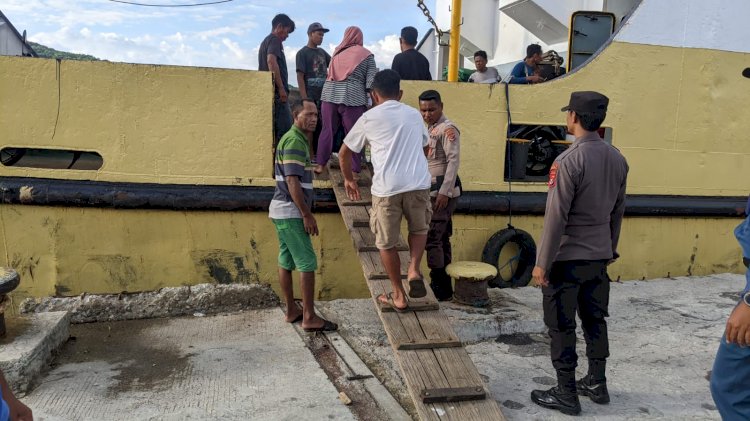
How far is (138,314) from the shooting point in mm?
4438

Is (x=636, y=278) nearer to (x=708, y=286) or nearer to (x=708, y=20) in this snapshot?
(x=708, y=286)

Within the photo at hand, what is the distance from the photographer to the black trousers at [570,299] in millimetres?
2936

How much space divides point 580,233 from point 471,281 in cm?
155

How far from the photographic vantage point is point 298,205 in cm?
378

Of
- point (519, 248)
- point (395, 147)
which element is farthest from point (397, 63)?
point (395, 147)

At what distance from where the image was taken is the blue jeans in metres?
2.04

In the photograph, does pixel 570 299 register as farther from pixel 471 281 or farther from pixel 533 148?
pixel 533 148

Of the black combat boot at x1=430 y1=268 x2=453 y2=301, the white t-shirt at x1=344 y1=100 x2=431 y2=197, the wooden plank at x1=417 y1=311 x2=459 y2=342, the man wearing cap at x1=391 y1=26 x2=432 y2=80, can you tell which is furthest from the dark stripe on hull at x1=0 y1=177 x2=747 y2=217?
the wooden plank at x1=417 y1=311 x2=459 y2=342

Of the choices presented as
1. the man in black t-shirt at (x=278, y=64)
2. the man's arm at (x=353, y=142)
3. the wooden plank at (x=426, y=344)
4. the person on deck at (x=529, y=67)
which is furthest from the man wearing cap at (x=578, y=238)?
the person on deck at (x=529, y=67)

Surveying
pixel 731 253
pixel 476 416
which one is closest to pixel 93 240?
pixel 476 416

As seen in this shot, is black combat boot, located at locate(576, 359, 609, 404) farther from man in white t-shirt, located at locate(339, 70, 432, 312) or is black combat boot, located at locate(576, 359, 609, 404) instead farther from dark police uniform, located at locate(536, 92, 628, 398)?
man in white t-shirt, located at locate(339, 70, 432, 312)

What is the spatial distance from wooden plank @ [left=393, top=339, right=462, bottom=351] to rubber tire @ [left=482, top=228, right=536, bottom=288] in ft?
5.33

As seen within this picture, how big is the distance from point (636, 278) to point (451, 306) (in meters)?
2.06

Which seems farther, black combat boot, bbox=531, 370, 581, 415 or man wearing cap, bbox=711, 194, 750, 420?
black combat boot, bbox=531, 370, 581, 415
